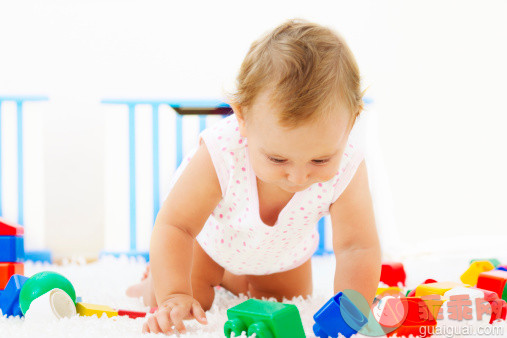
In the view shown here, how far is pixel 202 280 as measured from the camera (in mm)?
968

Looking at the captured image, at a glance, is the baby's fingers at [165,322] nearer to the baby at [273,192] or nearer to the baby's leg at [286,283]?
the baby at [273,192]

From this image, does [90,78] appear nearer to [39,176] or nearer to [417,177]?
[39,176]

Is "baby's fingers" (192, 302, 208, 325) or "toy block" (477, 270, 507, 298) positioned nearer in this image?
"baby's fingers" (192, 302, 208, 325)

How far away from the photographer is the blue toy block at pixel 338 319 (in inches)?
24.6

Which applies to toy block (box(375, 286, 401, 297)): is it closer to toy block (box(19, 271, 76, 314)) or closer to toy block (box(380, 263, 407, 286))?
toy block (box(380, 263, 407, 286))

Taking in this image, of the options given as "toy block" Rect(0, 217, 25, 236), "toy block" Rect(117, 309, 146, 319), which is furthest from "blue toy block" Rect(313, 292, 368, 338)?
"toy block" Rect(0, 217, 25, 236)

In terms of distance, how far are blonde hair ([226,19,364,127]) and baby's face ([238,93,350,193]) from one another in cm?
1

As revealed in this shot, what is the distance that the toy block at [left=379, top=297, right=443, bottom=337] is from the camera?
2.14 feet

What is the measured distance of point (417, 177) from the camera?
187cm

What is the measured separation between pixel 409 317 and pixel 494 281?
0.82 ft

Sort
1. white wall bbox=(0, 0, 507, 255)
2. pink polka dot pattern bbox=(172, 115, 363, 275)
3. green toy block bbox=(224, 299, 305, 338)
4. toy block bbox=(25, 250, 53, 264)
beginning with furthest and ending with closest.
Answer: white wall bbox=(0, 0, 507, 255) < toy block bbox=(25, 250, 53, 264) < pink polka dot pattern bbox=(172, 115, 363, 275) < green toy block bbox=(224, 299, 305, 338)

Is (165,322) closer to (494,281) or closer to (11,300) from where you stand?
(11,300)

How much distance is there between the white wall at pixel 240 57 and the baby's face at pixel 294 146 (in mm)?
955

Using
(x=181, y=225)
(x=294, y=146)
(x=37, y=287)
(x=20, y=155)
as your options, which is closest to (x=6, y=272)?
(x=37, y=287)
